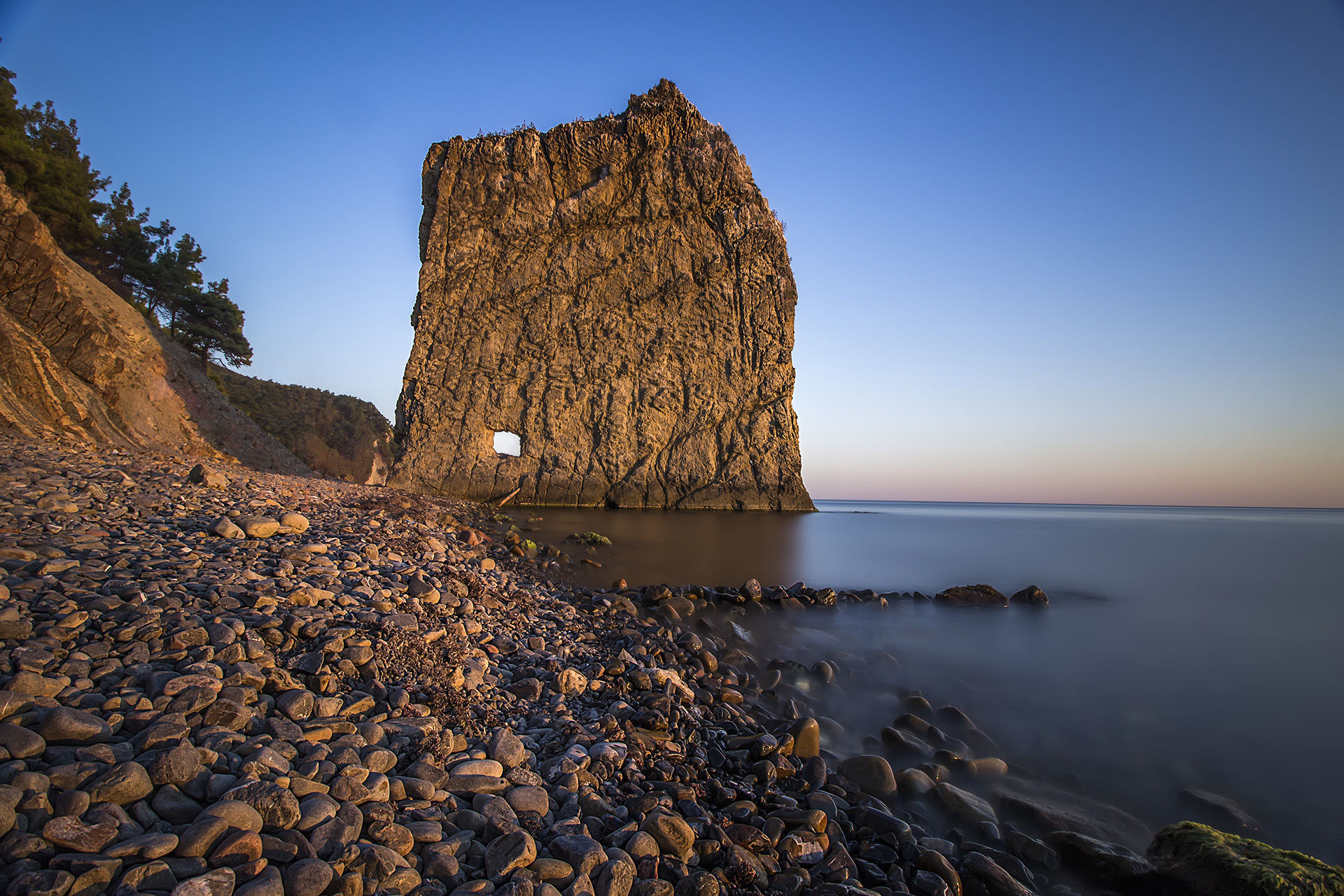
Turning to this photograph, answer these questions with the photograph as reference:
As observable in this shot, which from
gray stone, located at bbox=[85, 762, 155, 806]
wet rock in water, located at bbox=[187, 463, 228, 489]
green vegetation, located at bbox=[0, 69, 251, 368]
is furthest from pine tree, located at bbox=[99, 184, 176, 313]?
gray stone, located at bbox=[85, 762, 155, 806]

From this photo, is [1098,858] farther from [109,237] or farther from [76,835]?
[109,237]

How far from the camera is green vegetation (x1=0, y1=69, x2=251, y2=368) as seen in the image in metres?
13.7

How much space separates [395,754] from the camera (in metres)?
2.51

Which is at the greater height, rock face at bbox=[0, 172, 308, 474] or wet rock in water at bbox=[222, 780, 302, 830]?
rock face at bbox=[0, 172, 308, 474]

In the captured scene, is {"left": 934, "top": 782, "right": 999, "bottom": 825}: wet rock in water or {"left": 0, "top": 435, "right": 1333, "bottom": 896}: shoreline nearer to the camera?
{"left": 0, "top": 435, "right": 1333, "bottom": 896}: shoreline

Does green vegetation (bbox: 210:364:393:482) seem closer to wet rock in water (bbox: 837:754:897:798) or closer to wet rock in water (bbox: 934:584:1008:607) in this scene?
wet rock in water (bbox: 934:584:1008:607)

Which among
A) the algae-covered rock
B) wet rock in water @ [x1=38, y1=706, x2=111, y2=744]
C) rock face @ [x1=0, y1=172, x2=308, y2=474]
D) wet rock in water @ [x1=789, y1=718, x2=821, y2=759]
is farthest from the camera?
rock face @ [x1=0, y1=172, x2=308, y2=474]

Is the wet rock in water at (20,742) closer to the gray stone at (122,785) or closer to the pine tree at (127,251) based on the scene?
the gray stone at (122,785)

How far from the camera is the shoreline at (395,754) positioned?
1.81m

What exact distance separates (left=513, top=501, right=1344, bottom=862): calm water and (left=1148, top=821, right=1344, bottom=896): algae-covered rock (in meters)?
0.70

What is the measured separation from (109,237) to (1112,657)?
3001 cm

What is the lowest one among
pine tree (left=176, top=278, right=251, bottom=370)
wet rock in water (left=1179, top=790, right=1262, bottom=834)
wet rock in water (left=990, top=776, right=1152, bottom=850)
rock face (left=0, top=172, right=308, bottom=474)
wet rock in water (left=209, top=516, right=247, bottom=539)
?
wet rock in water (left=1179, top=790, right=1262, bottom=834)

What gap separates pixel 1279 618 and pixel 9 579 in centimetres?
1669

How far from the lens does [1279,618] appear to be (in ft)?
31.0
